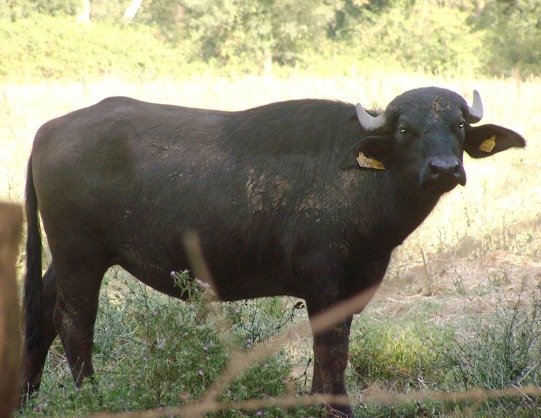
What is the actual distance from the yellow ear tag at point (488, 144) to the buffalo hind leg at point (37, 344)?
3124 millimetres

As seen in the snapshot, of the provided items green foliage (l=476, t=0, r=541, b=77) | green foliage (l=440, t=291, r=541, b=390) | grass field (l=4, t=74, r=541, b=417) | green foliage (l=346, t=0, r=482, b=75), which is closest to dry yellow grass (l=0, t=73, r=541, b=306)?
grass field (l=4, t=74, r=541, b=417)

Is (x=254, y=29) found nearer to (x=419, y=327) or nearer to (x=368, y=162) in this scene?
(x=419, y=327)

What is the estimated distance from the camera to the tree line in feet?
120

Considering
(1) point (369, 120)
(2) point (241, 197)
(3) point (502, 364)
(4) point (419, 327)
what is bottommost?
(4) point (419, 327)

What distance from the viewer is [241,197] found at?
5.03 meters

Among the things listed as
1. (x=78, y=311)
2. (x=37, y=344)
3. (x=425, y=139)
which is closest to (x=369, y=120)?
(x=425, y=139)

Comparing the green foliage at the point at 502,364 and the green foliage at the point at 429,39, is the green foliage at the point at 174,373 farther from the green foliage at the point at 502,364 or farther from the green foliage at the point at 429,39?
the green foliage at the point at 429,39

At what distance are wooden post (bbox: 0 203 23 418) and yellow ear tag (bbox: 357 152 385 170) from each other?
11.0 feet

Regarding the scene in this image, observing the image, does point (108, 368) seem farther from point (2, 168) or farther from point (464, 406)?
point (2, 168)

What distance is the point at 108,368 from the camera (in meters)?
5.12

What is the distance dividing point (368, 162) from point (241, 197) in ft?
2.88

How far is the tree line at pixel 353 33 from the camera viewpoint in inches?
1437

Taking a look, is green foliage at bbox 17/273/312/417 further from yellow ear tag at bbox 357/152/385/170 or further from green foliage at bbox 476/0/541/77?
green foliage at bbox 476/0/541/77

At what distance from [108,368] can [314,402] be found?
55.6 inches
